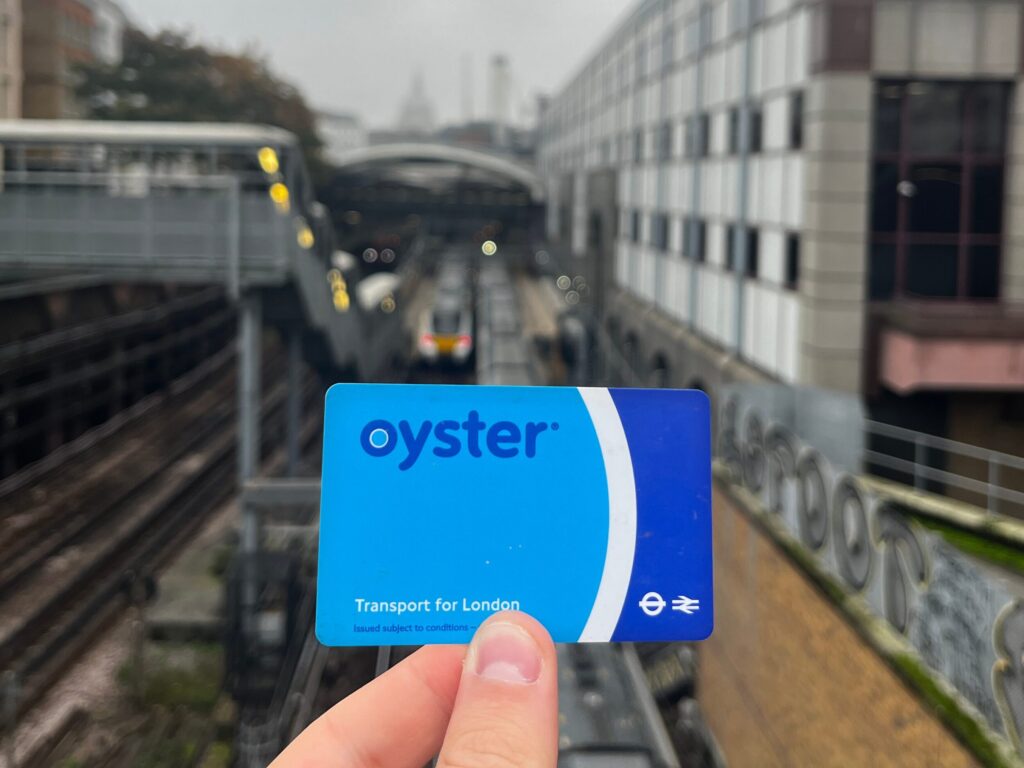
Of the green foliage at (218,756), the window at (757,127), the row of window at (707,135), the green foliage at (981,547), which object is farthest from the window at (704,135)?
the green foliage at (218,756)

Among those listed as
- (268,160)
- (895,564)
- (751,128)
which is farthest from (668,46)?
(895,564)

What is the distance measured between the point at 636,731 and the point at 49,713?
865 centimetres

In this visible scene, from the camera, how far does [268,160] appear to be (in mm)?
17281

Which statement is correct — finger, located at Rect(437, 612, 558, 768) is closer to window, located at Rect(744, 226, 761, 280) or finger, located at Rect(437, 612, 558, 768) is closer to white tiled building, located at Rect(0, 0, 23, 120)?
window, located at Rect(744, 226, 761, 280)

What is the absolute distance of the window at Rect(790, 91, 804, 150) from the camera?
576 inches

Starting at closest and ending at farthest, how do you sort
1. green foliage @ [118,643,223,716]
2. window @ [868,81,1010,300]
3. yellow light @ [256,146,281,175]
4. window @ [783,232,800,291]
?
window @ [868,81,1010,300]
window @ [783,232,800,291]
green foliage @ [118,643,223,716]
yellow light @ [256,146,281,175]

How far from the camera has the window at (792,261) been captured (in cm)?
1479

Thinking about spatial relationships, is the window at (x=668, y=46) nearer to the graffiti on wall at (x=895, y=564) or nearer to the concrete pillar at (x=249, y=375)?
the concrete pillar at (x=249, y=375)

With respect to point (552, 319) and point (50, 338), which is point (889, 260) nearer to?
point (50, 338)

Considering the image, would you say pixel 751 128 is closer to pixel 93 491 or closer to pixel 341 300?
pixel 341 300

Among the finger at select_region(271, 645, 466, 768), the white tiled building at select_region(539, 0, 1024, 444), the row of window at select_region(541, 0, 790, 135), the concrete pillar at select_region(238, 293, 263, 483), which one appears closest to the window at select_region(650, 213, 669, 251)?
the row of window at select_region(541, 0, 790, 135)

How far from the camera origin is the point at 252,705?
1530 cm

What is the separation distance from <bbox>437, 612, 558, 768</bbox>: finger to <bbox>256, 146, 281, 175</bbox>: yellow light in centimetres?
1641

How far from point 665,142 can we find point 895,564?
16.5 metres
